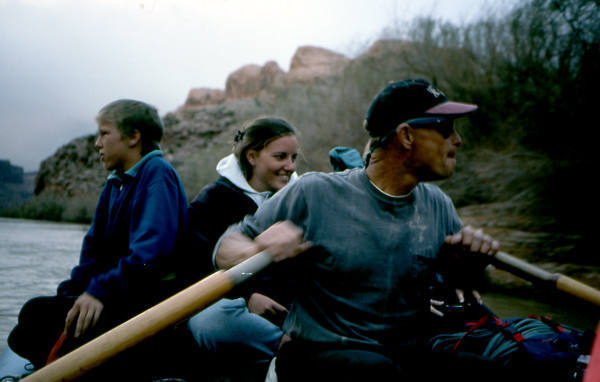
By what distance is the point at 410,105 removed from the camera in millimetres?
1583

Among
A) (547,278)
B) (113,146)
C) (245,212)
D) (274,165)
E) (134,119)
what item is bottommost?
(245,212)

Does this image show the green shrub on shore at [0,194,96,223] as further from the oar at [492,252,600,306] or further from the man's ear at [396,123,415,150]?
the oar at [492,252,600,306]

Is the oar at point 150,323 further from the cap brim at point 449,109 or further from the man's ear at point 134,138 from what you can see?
the man's ear at point 134,138

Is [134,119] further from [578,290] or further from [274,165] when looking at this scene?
[578,290]

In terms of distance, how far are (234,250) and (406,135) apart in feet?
2.31

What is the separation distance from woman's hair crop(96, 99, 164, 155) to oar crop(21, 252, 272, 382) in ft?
3.94

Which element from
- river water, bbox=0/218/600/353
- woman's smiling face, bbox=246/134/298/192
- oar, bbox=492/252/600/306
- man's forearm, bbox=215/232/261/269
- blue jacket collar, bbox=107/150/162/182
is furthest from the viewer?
river water, bbox=0/218/600/353

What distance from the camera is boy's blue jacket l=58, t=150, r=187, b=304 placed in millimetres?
1855

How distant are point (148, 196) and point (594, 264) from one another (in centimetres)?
583

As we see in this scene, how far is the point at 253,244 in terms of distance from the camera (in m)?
1.40

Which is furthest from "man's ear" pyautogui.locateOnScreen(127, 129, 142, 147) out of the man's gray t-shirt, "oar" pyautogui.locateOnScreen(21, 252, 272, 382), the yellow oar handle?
the yellow oar handle

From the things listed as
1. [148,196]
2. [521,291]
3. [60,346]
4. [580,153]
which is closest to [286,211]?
[148,196]

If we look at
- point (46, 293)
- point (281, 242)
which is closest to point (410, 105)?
point (281, 242)

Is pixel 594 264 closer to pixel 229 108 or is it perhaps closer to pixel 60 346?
pixel 60 346
